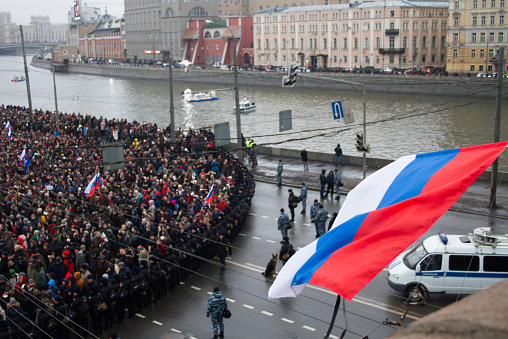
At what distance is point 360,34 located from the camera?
277 feet

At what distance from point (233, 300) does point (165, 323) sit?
1.75m

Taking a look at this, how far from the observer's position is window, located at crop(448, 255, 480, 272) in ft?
40.3

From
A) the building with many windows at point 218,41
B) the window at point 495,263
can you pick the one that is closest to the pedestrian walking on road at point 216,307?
the window at point 495,263

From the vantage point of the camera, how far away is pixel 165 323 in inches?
482

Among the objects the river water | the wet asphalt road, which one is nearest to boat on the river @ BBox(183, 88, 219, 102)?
the river water

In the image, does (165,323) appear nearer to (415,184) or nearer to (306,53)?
(415,184)

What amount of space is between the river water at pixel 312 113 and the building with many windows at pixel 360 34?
1411cm

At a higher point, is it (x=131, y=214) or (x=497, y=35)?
(x=497, y=35)

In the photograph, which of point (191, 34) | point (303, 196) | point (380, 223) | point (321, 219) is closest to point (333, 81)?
point (303, 196)

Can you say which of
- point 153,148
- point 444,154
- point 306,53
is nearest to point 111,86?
point 306,53

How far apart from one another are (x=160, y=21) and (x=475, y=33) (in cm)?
6793

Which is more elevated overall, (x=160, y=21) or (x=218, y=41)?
(x=160, y=21)

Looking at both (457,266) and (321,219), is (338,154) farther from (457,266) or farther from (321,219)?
(457,266)

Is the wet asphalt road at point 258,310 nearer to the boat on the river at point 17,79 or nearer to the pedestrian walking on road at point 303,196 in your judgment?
the pedestrian walking on road at point 303,196
